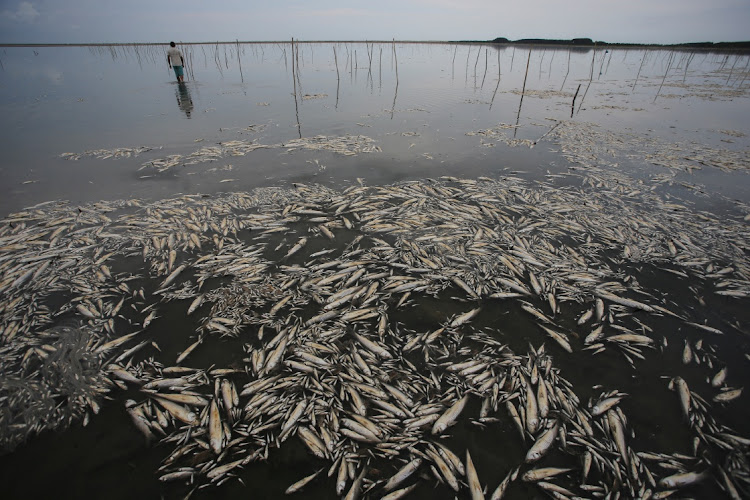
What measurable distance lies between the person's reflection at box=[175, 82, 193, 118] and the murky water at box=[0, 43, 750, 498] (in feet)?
13.7

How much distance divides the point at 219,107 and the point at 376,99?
8.45m

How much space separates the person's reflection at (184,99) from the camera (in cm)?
1500

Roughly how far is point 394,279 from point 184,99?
1867cm

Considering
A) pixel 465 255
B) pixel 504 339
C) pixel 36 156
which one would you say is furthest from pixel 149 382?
pixel 36 156

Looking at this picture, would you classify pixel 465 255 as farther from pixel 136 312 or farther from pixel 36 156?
pixel 36 156

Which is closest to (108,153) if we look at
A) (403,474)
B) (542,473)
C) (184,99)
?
(184,99)

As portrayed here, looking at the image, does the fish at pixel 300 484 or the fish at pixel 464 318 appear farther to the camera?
the fish at pixel 464 318

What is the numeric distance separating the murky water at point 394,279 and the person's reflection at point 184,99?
4162 millimetres

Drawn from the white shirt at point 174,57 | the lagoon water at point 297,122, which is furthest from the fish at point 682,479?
the white shirt at point 174,57

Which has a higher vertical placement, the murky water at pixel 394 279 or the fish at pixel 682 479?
the murky water at pixel 394 279

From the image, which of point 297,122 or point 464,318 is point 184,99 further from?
point 464,318

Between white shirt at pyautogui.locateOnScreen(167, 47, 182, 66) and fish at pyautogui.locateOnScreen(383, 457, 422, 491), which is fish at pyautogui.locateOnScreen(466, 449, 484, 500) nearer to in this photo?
fish at pyautogui.locateOnScreen(383, 457, 422, 491)

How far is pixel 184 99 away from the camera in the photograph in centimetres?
1714

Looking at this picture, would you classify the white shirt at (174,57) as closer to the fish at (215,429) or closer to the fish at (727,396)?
the fish at (215,429)
